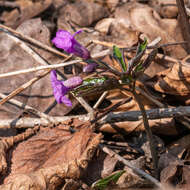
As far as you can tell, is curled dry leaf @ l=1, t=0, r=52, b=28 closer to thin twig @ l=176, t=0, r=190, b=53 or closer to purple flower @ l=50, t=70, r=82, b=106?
thin twig @ l=176, t=0, r=190, b=53

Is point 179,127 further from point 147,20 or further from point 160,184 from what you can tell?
point 147,20

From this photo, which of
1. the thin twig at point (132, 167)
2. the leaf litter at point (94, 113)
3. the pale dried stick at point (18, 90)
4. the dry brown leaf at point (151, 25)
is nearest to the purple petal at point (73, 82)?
the leaf litter at point (94, 113)

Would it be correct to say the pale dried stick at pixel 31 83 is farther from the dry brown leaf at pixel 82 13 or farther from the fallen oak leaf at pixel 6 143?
the dry brown leaf at pixel 82 13

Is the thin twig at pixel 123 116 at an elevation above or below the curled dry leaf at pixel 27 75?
below

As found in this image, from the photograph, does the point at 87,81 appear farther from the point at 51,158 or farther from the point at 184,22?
the point at 184,22

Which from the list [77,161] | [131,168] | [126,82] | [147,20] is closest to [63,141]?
[77,161]

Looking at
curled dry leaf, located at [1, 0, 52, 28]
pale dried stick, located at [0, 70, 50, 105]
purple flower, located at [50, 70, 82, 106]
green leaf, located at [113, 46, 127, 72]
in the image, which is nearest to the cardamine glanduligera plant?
purple flower, located at [50, 70, 82, 106]
